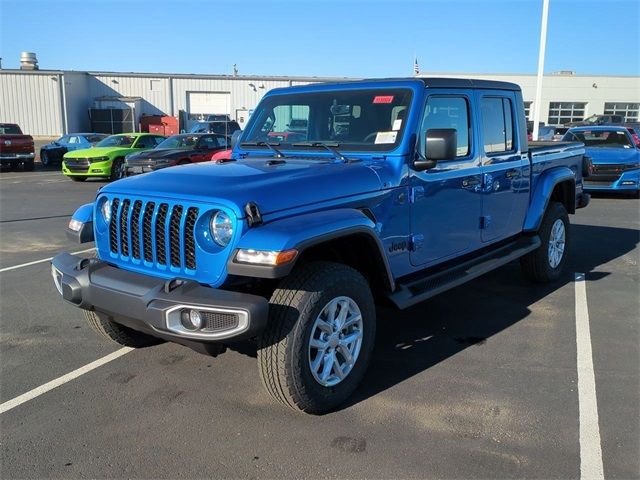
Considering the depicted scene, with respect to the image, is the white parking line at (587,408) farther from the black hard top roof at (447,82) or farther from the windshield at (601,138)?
the windshield at (601,138)

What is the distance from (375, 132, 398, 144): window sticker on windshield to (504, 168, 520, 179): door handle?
1637 millimetres

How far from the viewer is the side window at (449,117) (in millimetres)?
4227

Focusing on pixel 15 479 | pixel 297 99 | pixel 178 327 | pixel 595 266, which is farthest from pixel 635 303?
pixel 15 479

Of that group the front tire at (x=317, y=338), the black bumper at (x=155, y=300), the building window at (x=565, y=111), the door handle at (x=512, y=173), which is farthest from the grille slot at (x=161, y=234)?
the building window at (x=565, y=111)

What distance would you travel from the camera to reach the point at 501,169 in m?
5.11

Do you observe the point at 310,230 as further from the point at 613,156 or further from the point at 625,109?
the point at 625,109

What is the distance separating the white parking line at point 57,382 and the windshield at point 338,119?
208 cm

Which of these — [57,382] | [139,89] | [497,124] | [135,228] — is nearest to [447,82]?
[497,124]

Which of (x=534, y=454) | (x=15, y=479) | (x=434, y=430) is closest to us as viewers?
(x=15, y=479)

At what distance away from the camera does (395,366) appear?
4086 millimetres

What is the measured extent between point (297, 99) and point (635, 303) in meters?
3.94

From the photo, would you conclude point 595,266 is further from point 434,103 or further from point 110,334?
point 110,334

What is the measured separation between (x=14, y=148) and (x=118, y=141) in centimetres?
628

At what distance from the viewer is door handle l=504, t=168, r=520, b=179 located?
5214 mm
